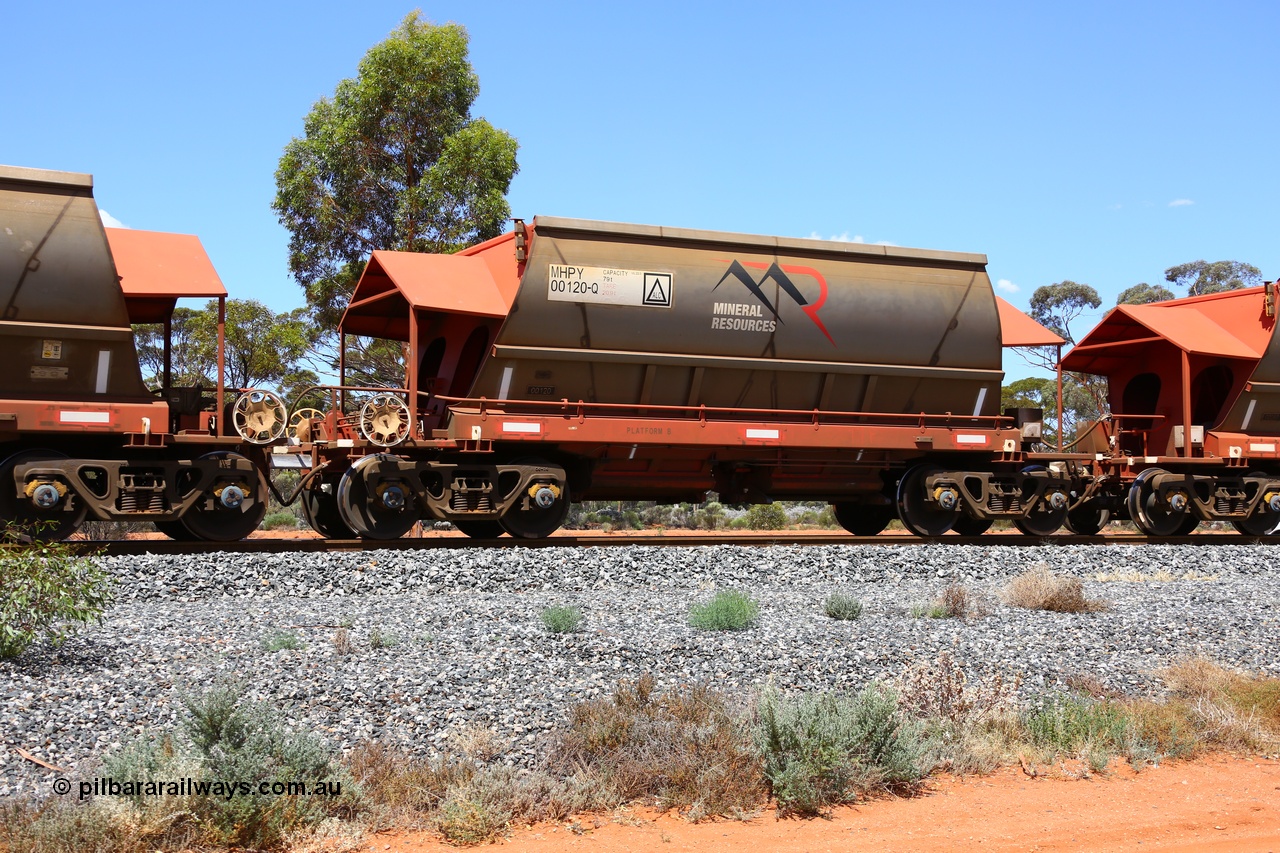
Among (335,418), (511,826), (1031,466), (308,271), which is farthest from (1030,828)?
(308,271)

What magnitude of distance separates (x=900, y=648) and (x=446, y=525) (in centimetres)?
1977

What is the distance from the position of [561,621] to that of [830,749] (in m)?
2.91

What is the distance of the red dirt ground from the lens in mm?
5250

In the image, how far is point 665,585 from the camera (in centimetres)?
1159

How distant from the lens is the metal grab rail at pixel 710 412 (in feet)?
45.6

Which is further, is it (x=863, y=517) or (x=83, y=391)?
(x=863, y=517)

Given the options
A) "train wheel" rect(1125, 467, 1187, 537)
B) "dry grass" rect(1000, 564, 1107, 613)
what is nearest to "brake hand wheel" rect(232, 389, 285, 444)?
"dry grass" rect(1000, 564, 1107, 613)

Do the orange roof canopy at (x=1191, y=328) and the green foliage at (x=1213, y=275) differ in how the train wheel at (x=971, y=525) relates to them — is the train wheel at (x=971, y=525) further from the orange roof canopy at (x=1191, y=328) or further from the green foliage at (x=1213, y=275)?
the green foliage at (x=1213, y=275)

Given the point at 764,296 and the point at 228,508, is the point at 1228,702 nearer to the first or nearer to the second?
the point at 764,296

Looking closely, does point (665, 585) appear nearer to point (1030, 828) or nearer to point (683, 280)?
point (683, 280)

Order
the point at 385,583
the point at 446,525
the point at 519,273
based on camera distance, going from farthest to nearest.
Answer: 1. the point at 446,525
2. the point at 519,273
3. the point at 385,583

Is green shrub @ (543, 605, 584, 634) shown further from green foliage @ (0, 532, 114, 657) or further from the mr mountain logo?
the mr mountain logo

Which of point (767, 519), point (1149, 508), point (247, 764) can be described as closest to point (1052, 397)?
point (767, 519)

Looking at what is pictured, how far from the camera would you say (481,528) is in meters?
14.9
